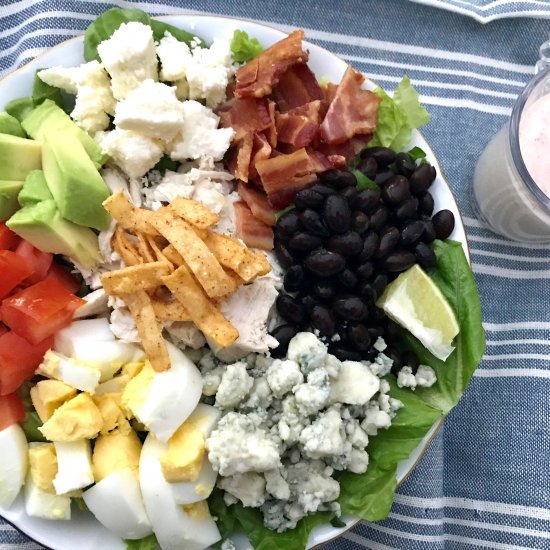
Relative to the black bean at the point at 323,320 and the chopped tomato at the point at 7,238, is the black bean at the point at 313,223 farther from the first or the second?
the chopped tomato at the point at 7,238

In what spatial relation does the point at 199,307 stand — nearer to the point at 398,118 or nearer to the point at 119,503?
the point at 119,503

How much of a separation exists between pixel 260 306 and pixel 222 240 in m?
0.22

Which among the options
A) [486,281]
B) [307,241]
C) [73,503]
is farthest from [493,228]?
A: [73,503]

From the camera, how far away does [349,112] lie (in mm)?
1854

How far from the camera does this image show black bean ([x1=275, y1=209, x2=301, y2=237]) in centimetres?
176

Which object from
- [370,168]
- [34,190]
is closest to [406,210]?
[370,168]

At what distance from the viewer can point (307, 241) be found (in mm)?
1742

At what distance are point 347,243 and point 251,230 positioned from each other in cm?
28

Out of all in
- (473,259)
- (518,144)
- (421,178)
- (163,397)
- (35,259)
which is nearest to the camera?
(163,397)

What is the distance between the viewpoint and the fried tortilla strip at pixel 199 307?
1.64 m

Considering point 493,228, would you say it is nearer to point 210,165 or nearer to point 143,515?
point 210,165

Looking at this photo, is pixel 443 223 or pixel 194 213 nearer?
pixel 194 213

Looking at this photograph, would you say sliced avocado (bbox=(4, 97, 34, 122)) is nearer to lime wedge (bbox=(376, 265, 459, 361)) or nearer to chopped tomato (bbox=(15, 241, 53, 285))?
chopped tomato (bbox=(15, 241, 53, 285))

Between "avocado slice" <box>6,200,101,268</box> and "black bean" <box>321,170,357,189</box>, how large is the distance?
689 mm
